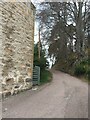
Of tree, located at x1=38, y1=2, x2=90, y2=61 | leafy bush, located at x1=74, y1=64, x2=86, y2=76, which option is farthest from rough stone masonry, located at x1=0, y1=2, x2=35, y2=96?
tree, located at x1=38, y1=2, x2=90, y2=61

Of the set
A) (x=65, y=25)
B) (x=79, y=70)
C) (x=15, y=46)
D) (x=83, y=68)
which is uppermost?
(x=65, y=25)

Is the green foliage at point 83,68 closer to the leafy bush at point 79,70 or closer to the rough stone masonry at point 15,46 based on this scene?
the leafy bush at point 79,70

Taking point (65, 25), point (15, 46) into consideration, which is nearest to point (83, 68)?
point (65, 25)

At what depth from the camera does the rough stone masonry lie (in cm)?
1173

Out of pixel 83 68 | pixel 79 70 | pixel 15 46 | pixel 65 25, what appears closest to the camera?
pixel 15 46

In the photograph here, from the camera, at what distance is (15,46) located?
1279 centimetres

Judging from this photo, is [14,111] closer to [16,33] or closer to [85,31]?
[16,33]

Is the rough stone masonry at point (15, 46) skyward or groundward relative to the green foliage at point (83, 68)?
skyward

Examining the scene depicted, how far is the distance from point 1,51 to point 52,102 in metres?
2.76

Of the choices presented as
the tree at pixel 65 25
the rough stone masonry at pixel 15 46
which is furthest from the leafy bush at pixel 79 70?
the rough stone masonry at pixel 15 46

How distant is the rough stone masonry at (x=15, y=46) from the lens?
11.7 m

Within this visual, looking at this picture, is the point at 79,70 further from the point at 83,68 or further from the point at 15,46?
the point at 15,46

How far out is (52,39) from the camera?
111ft

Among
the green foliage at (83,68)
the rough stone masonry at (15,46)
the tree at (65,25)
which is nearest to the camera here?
the rough stone masonry at (15,46)
